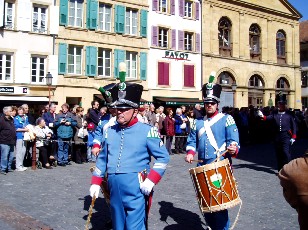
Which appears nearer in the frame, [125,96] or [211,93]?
[125,96]

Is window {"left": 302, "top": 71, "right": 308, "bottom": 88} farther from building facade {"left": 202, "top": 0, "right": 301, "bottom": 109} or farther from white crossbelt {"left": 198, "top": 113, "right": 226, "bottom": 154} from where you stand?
white crossbelt {"left": 198, "top": 113, "right": 226, "bottom": 154}

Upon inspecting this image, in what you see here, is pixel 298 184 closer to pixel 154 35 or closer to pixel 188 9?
pixel 154 35

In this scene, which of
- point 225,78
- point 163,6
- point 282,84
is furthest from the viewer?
point 282,84

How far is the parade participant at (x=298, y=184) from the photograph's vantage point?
93.5 inches

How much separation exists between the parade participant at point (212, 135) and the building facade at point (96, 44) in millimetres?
21552

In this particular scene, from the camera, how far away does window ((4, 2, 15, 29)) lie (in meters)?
25.0

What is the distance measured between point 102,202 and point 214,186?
3.54 metres

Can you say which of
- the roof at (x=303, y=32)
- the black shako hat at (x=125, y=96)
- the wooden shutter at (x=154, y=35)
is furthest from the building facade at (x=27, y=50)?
the roof at (x=303, y=32)

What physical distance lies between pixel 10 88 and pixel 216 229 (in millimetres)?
21500

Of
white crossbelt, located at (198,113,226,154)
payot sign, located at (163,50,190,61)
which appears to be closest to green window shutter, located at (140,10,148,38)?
payot sign, located at (163,50,190,61)

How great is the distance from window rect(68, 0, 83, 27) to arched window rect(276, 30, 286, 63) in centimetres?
1958

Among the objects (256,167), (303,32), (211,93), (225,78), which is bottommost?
(256,167)

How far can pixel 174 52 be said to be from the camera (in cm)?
3164

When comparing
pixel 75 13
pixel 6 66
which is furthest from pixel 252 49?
pixel 6 66
